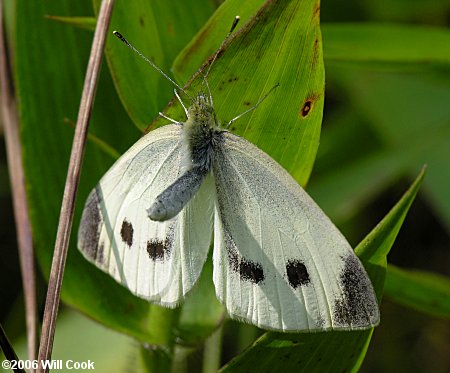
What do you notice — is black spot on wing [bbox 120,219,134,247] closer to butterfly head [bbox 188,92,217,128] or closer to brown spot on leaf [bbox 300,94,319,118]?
butterfly head [bbox 188,92,217,128]

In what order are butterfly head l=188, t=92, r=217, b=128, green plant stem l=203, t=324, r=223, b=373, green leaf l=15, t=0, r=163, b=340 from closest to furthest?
butterfly head l=188, t=92, r=217, b=128 → green leaf l=15, t=0, r=163, b=340 → green plant stem l=203, t=324, r=223, b=373

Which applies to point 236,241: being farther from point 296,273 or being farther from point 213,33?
point 213,33

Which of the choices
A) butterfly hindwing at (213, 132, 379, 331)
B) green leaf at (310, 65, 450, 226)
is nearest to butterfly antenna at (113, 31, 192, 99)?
butterfly hindwing at (213, 132, 379, 331)

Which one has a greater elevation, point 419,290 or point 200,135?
point 200,135

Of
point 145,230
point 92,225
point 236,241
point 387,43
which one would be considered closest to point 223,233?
point 236,241

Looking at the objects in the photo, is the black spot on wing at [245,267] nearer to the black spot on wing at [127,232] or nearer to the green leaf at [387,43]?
the black spot on wing at [127,232]

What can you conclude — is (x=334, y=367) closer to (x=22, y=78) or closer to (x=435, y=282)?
(x=435, y=282)

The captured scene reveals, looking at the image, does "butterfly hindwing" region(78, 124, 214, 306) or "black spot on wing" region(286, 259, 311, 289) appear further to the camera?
"butterfly hindwing" region(78, 124, 214, 306)
